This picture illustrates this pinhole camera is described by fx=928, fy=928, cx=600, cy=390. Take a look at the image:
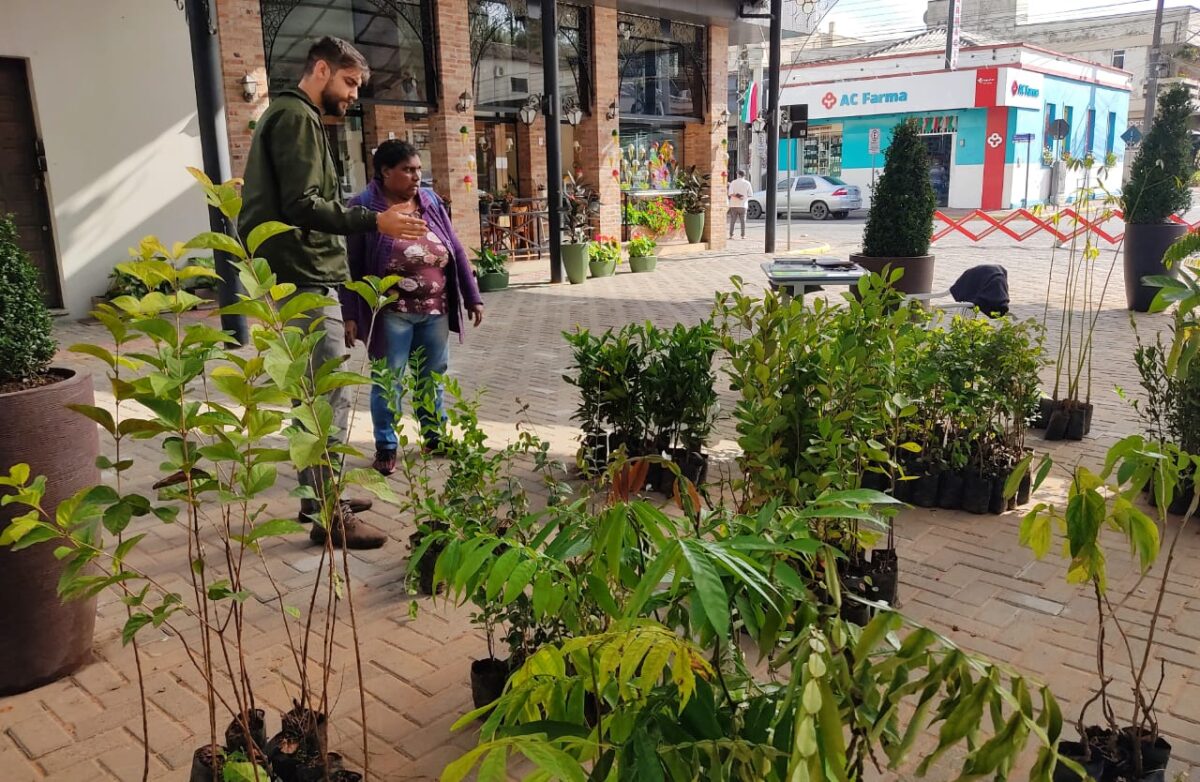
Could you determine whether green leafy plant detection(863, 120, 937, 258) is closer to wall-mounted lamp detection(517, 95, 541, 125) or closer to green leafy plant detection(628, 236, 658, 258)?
green leafy plant detection(628, 236, 658, 258)

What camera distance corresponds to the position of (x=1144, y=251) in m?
11.0

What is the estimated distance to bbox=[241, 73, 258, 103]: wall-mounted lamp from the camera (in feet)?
36.7

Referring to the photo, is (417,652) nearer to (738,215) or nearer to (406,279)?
(406,279)

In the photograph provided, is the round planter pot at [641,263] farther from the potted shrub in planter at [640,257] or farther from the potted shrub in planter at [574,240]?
the potted shrub in planter at [574,240]

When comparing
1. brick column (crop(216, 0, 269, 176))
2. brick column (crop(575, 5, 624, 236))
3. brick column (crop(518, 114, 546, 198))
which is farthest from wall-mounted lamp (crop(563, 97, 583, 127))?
brick column (crop(216, 0, 269, 176))

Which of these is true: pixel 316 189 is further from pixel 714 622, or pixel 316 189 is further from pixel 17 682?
pixel 714 622

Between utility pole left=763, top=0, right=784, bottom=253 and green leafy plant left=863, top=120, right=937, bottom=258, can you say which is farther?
utility pole left=763, top=0, right=784, bottom=253

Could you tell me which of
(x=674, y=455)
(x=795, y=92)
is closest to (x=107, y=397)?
(x=674, y=455)

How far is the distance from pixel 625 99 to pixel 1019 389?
14.3 meters

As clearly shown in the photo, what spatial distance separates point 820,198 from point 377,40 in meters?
19.0

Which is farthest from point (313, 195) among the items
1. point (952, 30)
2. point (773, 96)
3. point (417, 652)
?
point (952, 30)

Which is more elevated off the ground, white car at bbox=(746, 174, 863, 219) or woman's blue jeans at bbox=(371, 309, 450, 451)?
white car at bbox=(746, 174, 863, 219)

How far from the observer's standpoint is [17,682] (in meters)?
3.09

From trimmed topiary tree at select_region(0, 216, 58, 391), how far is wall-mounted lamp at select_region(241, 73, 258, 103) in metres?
9.07
